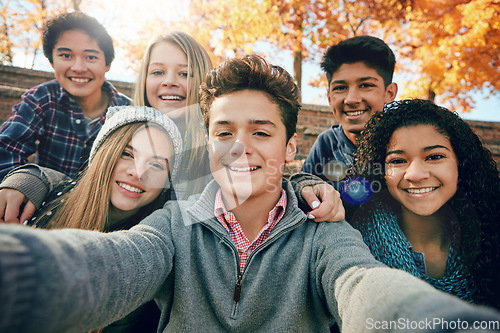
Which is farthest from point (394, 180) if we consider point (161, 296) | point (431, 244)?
point (161, 296)

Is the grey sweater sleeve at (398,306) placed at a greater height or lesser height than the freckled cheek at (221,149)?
lesser

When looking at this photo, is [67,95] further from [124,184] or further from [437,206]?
[437,206]

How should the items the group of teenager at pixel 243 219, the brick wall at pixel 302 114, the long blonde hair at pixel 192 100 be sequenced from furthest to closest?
the brick wall at pixel 302 114 < the long blonde hair at pixel 192 100 < the group of teenager at pixel 243 219

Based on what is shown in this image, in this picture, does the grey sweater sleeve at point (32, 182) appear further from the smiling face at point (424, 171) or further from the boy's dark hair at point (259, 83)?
the smiling face at point (424, 171)

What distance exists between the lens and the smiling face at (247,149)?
5.70 ft

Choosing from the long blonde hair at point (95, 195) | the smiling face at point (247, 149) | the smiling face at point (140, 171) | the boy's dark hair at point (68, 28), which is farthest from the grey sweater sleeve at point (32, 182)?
the boy's dark hair at point (68, 28)

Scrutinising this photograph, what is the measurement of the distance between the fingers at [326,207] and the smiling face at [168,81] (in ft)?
5.19

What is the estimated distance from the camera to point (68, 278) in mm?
720

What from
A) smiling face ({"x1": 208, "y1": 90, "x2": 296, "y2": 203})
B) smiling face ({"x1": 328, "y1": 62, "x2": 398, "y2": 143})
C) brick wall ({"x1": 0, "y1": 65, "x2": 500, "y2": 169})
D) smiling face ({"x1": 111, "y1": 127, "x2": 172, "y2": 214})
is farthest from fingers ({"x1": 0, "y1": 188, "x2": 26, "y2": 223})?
brick wall ({"x1": 0, "y1": 65, "x2": 500, "y2": 169})

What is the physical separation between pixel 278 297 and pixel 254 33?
8.28m

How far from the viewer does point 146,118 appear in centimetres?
214

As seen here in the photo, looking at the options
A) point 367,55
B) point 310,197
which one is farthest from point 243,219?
point 367,55

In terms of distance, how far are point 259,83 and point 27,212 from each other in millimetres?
1721

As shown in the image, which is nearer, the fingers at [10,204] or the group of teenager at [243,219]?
the group of teenager at [243,219]
